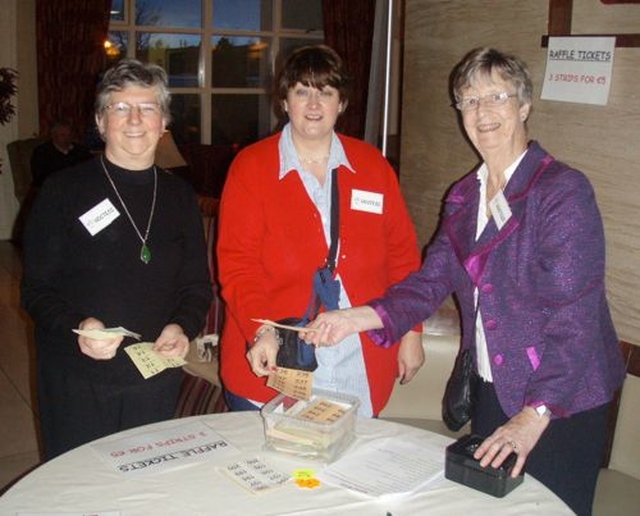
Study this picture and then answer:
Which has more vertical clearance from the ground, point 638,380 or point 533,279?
point 533,279

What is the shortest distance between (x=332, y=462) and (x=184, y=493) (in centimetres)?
35

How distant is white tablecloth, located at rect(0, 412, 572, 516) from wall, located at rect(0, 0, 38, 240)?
24.0ft

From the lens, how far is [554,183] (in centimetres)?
171

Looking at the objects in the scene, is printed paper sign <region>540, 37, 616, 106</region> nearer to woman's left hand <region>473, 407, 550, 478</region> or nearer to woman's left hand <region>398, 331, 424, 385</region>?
woman's left hand <region>398, 331, 424, 385</region>

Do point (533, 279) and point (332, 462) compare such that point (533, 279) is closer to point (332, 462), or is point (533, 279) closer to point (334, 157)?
point (332, 462)

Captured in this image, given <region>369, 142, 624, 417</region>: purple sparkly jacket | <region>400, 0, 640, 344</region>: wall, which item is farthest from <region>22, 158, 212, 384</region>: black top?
<region>400, 0, 640, 344</region>: wall

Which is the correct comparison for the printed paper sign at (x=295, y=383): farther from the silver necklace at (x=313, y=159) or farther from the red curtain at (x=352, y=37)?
the red curtain at (x=352, y=37)

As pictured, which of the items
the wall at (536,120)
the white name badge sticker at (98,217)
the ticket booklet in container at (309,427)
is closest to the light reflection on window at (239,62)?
the wall at (536,120)

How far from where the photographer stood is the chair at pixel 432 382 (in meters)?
2.80

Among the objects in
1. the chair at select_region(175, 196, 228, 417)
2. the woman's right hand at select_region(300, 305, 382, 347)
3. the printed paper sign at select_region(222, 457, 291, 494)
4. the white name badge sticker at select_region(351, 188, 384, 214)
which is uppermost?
the white name badge sticker at select_region(351, 188, 384, 214)

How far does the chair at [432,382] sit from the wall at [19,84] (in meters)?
6.62

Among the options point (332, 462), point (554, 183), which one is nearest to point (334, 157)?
point (554, 183)

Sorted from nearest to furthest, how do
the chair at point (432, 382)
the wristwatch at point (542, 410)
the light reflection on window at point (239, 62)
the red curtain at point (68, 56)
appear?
1. the wristwatch at point (542, 410)
2. the chair at point (432, 382)
3. the red curtain at point (68, 56)
4. the light reflection on window at point (239, 62)

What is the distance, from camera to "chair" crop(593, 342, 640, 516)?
7.02 ft
